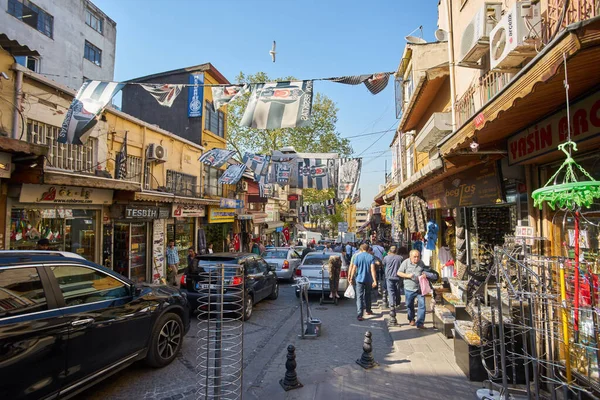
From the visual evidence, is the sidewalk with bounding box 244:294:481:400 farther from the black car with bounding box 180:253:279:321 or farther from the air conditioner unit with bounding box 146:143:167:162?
the air conditioner unit with bounding box 146:143:167:162

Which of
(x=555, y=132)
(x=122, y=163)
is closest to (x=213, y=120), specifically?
(x=122, y=163)

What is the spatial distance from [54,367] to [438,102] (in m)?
11.8

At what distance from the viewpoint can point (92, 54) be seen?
80.7 ft

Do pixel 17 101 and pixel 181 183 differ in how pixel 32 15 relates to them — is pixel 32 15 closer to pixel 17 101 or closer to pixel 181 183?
pixel 181 183

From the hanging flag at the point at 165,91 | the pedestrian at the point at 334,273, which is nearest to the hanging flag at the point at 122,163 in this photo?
the hanging flag at the point at 165,91

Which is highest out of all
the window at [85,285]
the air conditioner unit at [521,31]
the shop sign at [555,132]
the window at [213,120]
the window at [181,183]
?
the window at [213,120]

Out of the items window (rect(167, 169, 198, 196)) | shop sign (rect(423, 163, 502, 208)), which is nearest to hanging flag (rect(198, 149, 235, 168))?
window (rect(167, 169, 198, 196))

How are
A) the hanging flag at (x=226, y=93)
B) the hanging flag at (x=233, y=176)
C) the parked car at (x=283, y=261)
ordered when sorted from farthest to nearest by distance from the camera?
1. the hanging flag at (x=233, y=176)
2. the parked car at (x=283, y=261)
3. the hanging flag at (x=226, y=93)

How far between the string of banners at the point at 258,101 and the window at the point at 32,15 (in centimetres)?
1569

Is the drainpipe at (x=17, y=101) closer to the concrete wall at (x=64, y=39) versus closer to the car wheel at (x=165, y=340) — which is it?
the car wheel at (x=165, y=340)

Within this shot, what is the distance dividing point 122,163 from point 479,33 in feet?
37.7

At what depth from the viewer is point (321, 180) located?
62.0ft

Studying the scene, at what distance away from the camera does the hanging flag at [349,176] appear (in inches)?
743

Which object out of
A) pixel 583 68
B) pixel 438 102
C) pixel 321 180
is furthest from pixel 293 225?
pixel 583 68
